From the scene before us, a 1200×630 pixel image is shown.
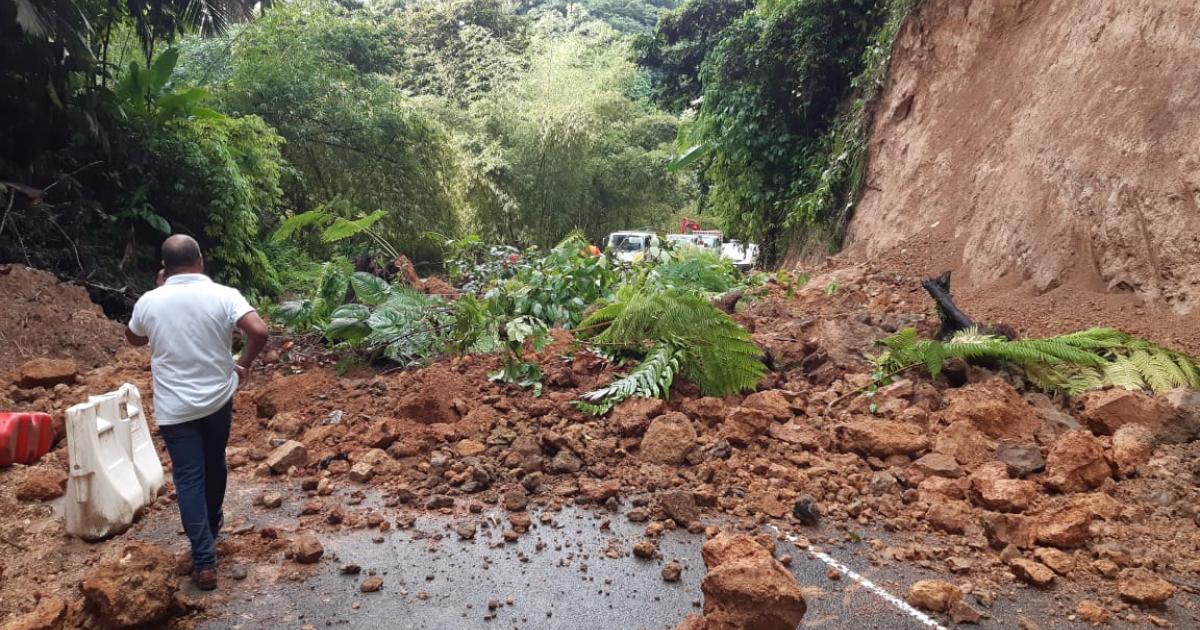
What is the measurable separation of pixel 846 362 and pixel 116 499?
4533mm

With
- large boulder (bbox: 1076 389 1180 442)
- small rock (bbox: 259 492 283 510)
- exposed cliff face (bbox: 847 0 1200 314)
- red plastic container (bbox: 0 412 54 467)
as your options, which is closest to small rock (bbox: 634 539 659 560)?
small rock (bbox: 259 492 283 510)

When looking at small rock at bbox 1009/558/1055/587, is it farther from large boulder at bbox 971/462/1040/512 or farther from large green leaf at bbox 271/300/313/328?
large green leaf at bbox 271/300/313/328

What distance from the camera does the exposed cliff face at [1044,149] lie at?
6297mm

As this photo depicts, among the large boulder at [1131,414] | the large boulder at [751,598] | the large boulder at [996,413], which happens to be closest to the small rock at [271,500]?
the large boulder at [751,598]

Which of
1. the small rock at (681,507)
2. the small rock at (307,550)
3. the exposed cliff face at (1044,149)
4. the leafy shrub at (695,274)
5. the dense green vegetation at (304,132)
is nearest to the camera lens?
the small rock at (307,550)

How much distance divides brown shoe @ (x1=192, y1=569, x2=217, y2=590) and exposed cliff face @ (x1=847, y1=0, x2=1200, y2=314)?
6501mm

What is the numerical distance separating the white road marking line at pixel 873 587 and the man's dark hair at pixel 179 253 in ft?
9.52

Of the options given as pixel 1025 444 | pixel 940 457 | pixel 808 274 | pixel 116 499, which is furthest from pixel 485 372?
pixel 808 274

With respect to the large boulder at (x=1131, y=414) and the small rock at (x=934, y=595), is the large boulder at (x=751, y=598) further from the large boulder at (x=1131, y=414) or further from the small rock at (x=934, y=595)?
the large boulder at (x=1131, y=414)

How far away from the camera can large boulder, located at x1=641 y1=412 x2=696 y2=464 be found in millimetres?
4449

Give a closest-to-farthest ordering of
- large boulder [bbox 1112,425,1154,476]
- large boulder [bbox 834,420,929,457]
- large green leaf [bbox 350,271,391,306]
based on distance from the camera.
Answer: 1. large boulder [bbox 1112,425,1154,476]
2. large boulder [bbox 834,420,929,457]
3. large green leaf [bbox 350,271,391,306]

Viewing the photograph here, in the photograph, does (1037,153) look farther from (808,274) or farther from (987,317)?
(808,274)

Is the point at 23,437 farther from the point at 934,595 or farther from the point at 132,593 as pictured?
the point at 934,595

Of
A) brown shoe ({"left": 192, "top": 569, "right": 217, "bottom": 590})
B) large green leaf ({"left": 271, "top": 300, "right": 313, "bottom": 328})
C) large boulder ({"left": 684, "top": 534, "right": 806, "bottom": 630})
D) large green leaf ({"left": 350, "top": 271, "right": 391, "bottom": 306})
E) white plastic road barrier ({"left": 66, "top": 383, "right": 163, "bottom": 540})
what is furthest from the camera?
large green leaf ({"left": 271, "top": 300, "right": 313, "bottom": 328})
